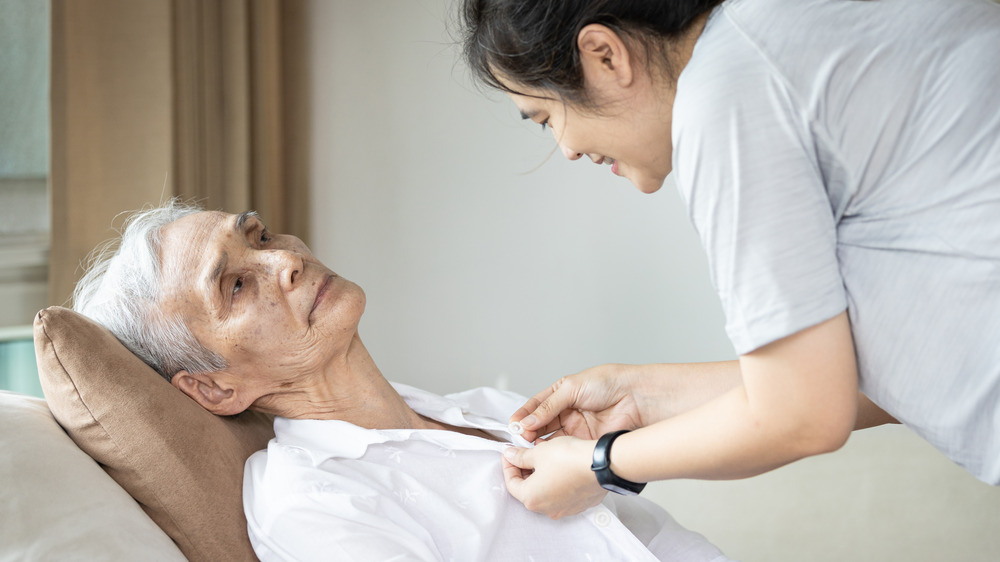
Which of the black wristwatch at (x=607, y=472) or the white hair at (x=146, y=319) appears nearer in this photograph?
the black wristwatch at (x=607, y=472)

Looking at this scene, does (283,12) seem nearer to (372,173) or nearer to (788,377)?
(372,173)

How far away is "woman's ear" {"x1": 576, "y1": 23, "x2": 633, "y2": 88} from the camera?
34.2 inches

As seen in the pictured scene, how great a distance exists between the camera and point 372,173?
342 cm

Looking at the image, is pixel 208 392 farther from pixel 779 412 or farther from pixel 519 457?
pixel 779 412

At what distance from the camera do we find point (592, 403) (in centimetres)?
151

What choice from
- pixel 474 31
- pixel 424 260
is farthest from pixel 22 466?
pixel 424 260

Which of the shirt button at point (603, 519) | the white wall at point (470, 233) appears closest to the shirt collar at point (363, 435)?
the shirt button at point (603, 519)

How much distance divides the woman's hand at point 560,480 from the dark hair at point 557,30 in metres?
0.50

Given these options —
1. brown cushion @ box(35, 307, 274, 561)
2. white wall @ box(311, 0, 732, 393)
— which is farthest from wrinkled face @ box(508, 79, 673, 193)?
white wall @ box(311, 0, 732, 393)

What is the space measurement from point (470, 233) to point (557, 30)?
2572 millimetres

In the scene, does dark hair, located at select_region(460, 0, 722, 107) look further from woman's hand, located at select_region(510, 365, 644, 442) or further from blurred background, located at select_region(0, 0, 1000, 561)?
blurred background, located at select_region(0, 0, 1000, 561)

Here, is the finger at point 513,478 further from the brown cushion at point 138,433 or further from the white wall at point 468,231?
the white wall at point 468,231

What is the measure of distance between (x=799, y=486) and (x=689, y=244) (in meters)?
1.07

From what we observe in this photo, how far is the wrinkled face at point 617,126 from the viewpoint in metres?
0.93
